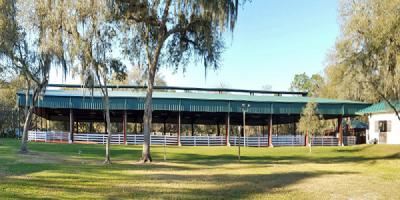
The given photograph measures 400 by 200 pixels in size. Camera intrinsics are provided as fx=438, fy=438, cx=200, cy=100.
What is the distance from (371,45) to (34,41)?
1729 centimetres

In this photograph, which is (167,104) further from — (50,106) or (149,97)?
(149,97)

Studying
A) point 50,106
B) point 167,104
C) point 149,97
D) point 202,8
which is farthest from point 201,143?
point 202,8

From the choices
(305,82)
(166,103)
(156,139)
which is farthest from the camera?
(305,82)

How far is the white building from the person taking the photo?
36938mm

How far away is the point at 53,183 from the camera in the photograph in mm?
11555

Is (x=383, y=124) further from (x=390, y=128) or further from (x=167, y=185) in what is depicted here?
(x=167, y=185)

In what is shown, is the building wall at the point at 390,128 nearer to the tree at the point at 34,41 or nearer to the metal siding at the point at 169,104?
the metal siding at the point at 169,104

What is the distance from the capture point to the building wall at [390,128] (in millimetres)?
36781

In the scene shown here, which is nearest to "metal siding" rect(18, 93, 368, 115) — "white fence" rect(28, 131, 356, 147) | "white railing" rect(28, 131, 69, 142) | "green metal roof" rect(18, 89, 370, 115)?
"green metal roof" rect(18, 89, 370, 115)

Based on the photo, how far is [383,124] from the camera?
39156mm

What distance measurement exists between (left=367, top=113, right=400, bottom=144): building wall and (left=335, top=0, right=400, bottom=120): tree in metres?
13.1

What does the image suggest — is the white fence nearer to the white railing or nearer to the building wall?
the white railing

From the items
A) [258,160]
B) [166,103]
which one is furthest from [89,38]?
[166,103]

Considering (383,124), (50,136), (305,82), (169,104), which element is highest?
(305,82)
